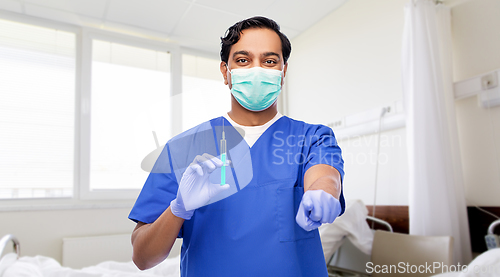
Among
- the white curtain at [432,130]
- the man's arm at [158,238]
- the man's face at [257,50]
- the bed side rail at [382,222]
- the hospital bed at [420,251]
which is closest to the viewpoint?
the man's arm at [158,238]

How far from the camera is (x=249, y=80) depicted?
0.90m

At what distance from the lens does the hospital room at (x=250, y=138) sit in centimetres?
83

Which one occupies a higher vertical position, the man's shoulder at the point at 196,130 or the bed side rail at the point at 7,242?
the man's shoulder at the point at 196,130

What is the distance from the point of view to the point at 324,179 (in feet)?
2.34

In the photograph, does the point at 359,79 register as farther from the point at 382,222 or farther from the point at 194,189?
the point at 194,189

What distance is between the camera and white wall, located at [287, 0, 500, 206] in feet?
7.21

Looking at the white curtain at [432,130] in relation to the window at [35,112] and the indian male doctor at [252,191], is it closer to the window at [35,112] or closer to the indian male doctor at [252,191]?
the indian male doctor at [252,191]

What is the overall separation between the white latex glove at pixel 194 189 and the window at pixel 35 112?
10.1ft

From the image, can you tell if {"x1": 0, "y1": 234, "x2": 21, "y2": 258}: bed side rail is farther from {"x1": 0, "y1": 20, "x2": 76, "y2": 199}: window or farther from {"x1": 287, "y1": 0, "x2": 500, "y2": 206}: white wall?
{"x1": 287, "y1": 0, "x2": 500, "y2": 206}: white wall

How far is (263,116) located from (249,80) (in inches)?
4.2

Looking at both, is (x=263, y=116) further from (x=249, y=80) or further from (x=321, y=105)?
(x=321, y=105)

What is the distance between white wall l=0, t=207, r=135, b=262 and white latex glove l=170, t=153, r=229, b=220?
2.96m

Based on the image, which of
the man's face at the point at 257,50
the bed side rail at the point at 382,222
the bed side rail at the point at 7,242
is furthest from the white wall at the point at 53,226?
the man's face at the point at 257,50

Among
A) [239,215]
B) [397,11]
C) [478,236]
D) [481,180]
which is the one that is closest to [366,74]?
[397,11]
